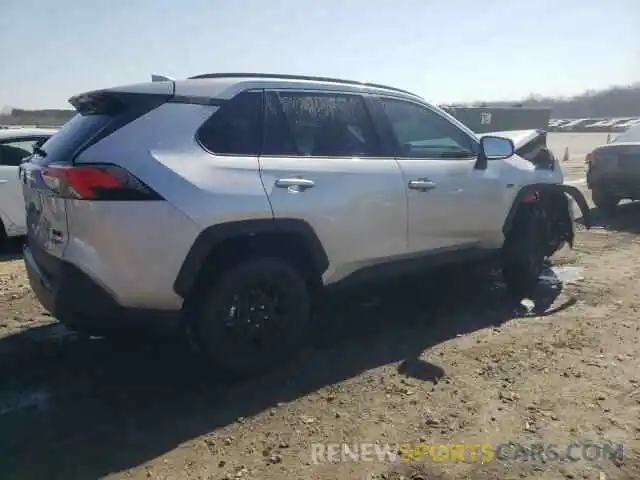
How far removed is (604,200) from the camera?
33.4ft

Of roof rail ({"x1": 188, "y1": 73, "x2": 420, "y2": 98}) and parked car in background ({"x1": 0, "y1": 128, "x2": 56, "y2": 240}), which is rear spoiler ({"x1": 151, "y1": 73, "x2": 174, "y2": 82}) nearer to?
roof rail ({"x1": 188, "y1": 73, "x2": 420, "y2": 98})

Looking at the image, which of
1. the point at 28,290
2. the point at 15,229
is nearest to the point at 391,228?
the point at 28,290

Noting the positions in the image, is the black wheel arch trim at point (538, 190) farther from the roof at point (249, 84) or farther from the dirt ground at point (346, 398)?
the roof at point (249, 84)

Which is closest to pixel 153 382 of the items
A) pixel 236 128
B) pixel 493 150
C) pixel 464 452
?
pixel 236 128

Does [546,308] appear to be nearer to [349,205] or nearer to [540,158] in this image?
[540,158]

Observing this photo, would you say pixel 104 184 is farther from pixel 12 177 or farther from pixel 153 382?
pixel 12 177

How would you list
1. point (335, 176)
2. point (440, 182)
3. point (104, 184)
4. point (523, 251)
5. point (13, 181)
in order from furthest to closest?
point (13, 181)
point (523, 251)
point (440, 182)
point (335, 176)
point (104, 184)

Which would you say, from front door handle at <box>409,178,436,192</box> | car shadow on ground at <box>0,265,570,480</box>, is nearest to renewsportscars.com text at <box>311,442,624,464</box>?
car shadow on ground at <box>0,265,570,480</box>

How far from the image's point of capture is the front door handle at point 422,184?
14.6ft

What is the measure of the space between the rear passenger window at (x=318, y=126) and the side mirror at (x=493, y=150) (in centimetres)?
113

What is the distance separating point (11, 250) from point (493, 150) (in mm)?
6095

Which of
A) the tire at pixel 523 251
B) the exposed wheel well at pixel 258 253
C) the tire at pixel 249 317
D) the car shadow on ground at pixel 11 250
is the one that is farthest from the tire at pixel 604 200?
the car shadow on ground at pixel 11 250

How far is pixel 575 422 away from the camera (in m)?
3.34

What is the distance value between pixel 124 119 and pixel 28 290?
124 inches
